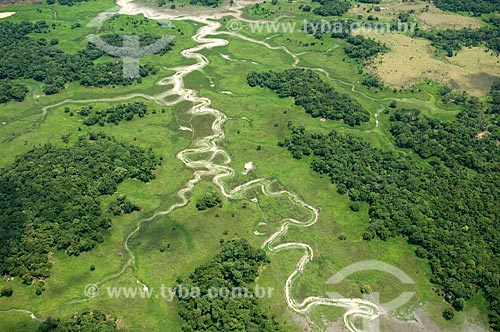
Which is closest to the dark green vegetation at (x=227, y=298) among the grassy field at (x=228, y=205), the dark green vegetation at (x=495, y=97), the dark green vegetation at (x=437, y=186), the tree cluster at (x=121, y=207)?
the grassy field at (x=228, y=205)

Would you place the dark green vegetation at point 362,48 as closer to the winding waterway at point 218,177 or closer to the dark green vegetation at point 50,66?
the winding waterway at point 218,177

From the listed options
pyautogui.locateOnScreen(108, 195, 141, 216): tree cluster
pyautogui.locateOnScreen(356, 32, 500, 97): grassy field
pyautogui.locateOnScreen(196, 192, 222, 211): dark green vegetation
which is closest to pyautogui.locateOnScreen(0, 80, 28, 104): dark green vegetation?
pyautogui.locateOnScreen(108, 195, 141, 216): tree cluster

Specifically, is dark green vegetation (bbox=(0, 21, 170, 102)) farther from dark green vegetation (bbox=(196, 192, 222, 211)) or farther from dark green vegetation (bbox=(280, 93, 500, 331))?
dark green vegetation (bbox=(280, 93, 500, 331))

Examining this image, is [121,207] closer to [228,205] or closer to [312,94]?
[228,205]

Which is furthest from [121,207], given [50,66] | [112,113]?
[50,66]

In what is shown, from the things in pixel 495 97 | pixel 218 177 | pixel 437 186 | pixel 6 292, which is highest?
pixel 495 97

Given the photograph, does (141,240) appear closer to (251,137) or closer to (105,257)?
(105,257)

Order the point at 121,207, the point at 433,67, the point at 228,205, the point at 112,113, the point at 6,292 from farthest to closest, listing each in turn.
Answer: the point at 433,67 → the point at 112,113 → the point at 228,205 → the point at 121,207 → the point at 6,292
